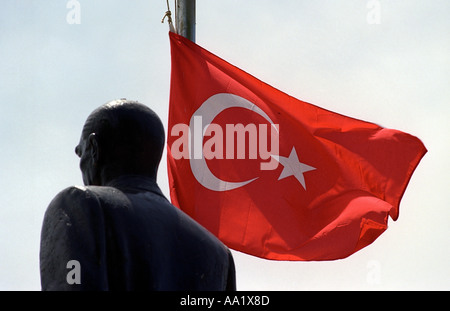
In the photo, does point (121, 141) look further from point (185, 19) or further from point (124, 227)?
point (185, 19)

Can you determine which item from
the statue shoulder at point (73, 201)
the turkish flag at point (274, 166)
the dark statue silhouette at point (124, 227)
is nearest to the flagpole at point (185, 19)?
the turkish flag at point (274, 166)

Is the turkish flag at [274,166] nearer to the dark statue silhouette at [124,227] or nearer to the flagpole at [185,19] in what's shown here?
the flagpole at [185,19]

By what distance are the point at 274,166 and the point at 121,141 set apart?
741 cm

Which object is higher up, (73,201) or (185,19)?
(185,19)

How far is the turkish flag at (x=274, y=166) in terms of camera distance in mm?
12703

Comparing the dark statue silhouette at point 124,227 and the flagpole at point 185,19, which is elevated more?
the flagpole at point 185,19

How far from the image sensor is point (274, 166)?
13.1m

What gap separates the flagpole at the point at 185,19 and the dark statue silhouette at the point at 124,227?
260 inches

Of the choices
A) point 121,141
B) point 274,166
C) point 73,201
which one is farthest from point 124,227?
point 274,166

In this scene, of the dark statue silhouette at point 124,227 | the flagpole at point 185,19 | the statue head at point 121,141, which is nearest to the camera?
the dark statue silhouette at point 124,227
